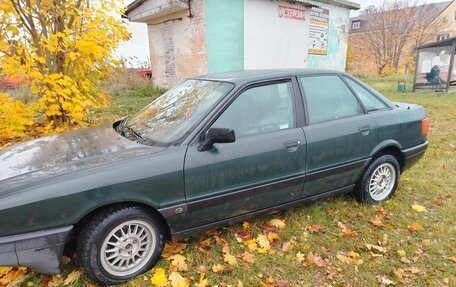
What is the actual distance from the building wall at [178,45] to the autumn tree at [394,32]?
2361cm

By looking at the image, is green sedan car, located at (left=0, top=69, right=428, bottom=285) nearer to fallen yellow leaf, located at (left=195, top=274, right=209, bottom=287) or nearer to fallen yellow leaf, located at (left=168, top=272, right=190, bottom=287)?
fallen yellow leaf, located at (left=168, top=272, right=190, bottom=287)

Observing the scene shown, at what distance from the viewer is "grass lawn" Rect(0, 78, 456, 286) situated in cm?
241

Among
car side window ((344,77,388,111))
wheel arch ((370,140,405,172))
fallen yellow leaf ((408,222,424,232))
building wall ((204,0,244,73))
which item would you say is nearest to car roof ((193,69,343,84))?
car side window ((344,77,388,111))

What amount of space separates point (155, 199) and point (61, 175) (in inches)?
26.4

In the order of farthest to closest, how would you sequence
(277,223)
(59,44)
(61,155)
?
(59,44), (277,223), (61,155)

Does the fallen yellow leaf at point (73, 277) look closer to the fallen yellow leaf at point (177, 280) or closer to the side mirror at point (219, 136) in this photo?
the fallen yellow leaf at point (177, 280)

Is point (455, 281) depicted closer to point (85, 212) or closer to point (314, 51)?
point (85, 212)

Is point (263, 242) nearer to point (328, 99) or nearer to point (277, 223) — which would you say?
point (277, 223)

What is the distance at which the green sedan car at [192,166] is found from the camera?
79.4 inches

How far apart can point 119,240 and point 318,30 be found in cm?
1229

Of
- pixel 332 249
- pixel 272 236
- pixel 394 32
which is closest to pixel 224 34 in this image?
pixel 272 236

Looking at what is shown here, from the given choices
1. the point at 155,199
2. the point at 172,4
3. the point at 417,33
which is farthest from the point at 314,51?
the point at 417,33

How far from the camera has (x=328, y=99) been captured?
3119 millimetres

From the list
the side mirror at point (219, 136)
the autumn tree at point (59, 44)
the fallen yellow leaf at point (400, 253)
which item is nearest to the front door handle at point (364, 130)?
the fallen yellow leaf at point (400, 253)
